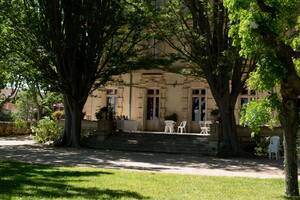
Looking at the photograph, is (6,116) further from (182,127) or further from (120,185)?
(120,185)

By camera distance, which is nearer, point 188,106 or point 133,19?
point 133,19

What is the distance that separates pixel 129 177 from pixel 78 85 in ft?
40.9

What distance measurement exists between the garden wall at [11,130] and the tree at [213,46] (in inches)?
595

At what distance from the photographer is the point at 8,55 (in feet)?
73.8

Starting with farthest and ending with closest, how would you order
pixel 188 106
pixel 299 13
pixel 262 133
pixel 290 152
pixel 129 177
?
pixel 188 106 → pixel 262 133 → pixel 129 177 → pixel 290 152 → pixel 299 13

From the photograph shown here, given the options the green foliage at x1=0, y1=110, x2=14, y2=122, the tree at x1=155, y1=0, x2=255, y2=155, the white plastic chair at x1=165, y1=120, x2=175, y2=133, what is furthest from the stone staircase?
the green foliage at x1=0, y1=110, x2=14, y2=122

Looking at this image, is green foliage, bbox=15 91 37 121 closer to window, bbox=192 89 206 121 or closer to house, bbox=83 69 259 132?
house, bbox=83 69 259 132

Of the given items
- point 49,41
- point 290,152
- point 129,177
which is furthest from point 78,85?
point 290,152

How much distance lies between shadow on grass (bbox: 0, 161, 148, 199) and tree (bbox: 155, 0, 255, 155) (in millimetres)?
9285

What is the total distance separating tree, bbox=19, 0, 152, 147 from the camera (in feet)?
71.7

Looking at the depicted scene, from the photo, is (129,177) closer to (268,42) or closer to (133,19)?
(268,42)

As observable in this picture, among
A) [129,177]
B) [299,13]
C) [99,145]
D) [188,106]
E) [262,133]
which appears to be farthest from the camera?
[188,106]

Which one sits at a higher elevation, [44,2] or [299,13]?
[44,2]

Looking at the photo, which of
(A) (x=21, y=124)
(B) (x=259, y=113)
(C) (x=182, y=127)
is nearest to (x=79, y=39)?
(C) (x=182, y=127)
